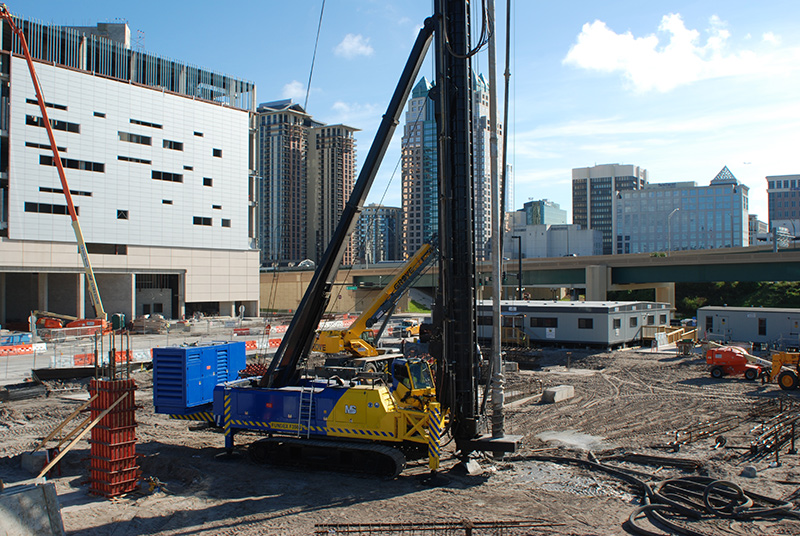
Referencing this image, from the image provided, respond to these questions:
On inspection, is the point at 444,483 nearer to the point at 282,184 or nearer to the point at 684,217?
the point at 282,184

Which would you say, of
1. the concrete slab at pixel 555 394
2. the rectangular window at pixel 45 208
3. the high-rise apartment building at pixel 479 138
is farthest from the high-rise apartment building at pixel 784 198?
the concrete slab at pixel 555 394

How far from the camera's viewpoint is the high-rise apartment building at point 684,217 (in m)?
181

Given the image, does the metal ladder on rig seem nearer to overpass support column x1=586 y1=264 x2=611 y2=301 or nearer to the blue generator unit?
the blue generator unit

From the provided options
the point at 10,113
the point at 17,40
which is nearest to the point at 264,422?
the point at 10,113

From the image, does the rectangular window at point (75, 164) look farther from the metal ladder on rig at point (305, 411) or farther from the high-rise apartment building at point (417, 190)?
the high-rise apartment building at point (417, 190)

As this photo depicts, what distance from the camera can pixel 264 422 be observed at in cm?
1470

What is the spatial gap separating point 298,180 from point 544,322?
122m

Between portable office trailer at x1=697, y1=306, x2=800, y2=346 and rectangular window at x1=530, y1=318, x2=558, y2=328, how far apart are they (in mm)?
9869

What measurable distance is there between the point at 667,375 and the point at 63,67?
57.1m

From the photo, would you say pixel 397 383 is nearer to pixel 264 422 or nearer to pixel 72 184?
pixel 264 422

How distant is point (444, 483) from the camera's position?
1311 cm

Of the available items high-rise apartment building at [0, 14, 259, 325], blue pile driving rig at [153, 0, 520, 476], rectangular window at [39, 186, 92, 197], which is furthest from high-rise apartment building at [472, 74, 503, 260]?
rectangular window at [39, 186, 92, 197]

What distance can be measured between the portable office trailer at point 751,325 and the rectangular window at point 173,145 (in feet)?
175

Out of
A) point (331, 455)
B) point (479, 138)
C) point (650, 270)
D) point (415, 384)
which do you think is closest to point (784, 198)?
point (650, 270)
